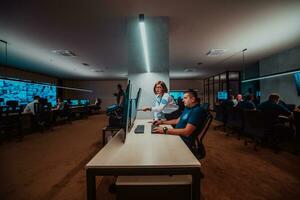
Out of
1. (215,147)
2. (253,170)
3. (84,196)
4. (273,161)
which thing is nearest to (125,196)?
(84,196)

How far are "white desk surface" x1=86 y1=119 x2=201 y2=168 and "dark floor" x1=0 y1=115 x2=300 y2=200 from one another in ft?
3.29

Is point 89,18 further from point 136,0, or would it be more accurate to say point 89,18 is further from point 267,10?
point 267,10

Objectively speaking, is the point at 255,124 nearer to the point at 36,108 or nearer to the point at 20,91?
the point at 36,108

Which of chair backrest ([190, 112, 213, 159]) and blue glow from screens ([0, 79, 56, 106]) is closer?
chair backrest ([190, 112, 213, 159])

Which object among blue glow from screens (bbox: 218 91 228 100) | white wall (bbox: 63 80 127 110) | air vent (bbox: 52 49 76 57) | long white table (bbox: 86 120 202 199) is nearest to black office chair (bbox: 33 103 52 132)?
air vent (bbox: 52 49 76 57)

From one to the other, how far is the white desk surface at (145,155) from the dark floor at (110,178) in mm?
1003

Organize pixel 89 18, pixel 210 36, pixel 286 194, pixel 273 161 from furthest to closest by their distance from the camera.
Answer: pixel 210 36
pixel 89 18
pixel 273 161
pixel 286 194

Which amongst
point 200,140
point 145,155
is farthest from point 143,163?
point 200,140

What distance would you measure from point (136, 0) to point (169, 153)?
8.79ft

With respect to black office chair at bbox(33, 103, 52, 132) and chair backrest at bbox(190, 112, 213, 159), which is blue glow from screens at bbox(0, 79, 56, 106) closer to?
black office chair at bbox(33, 103, 52, 132)

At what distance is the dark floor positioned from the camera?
86.0 inches

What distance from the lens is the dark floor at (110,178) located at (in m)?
2.18

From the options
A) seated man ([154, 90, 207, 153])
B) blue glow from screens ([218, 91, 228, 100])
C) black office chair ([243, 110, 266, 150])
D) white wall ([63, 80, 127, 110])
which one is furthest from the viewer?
white wall ([63, 80, 127, 110])

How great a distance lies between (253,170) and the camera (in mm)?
2840
